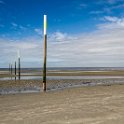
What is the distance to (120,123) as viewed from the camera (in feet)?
27.4

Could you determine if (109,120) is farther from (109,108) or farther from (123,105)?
(123,105)

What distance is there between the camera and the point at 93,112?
401 inches

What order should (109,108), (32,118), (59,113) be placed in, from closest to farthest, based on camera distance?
(32,118) < (59,113) < (109,108)

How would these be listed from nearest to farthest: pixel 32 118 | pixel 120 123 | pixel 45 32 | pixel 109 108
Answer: pixel 120 123, pixel 32 118, pixel 109 108, pixel 45 32

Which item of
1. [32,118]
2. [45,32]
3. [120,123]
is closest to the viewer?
[120,123]

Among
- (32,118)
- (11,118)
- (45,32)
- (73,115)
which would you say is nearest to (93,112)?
(73,115)

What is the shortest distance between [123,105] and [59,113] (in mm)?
3116

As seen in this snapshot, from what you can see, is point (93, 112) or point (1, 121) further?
point (93, 112)

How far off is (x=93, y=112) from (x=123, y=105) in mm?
2097

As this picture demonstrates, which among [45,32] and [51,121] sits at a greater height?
[45,32]

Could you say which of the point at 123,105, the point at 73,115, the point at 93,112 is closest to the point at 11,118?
the point at 73,115

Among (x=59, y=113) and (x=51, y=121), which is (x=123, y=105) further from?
(x=51, y=121)

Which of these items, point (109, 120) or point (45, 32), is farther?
point (45, 32)

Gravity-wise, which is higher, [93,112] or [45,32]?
[45,32]
